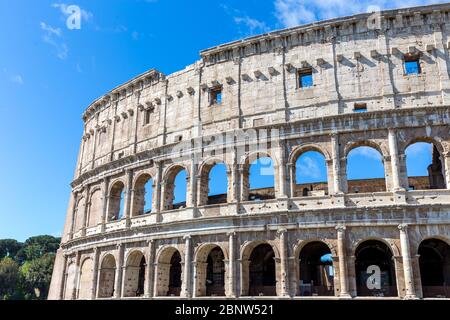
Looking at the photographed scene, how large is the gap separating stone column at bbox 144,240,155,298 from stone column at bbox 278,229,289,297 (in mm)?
7211

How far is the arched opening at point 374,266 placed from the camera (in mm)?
19281

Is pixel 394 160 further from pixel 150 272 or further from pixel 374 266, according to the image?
pixel 150 272

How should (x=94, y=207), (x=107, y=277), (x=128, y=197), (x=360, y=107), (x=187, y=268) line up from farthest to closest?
(x=94, y=207) < (x=107, y=277) < (x=128, y=197) < (x=187, y=268) < (x=360, y=107)

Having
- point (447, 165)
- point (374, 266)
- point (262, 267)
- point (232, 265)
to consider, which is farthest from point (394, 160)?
point (232, 265)

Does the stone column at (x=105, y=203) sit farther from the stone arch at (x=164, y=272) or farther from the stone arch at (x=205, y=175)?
the stone arch at (x=205, y=175)

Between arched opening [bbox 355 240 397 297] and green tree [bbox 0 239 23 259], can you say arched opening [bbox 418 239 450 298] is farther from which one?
green tree [bbox 0 239 23 259]

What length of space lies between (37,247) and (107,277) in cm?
5912

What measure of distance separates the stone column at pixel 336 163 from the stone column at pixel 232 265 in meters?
5.27

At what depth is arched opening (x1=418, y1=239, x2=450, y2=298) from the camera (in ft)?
60.9

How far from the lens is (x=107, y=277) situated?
24.5 m

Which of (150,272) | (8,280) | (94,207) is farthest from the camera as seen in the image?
(8,280)

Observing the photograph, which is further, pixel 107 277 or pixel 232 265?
pixel 107 277

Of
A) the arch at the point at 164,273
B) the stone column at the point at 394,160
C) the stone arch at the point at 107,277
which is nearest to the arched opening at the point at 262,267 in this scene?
the arch at the point at 164,273
